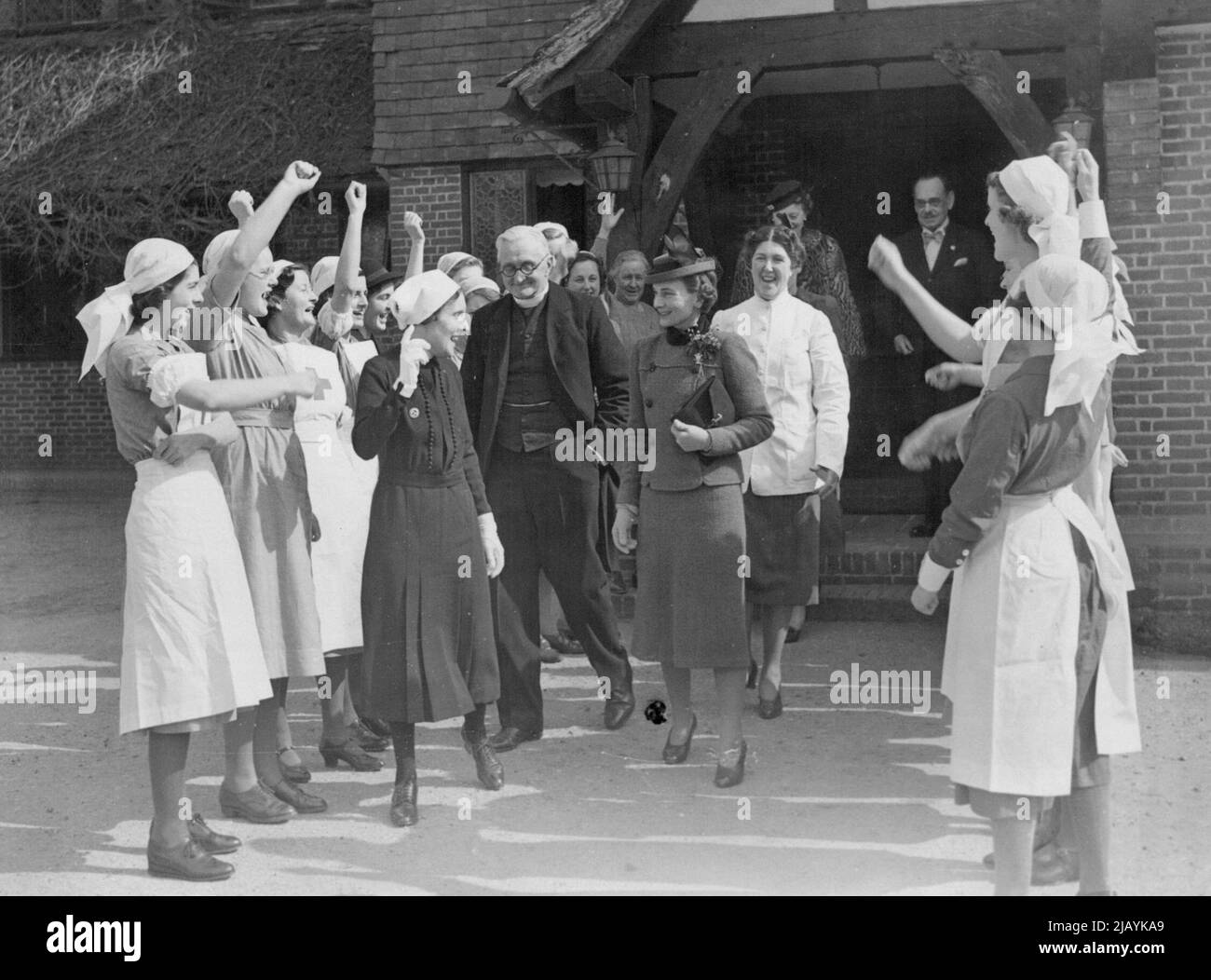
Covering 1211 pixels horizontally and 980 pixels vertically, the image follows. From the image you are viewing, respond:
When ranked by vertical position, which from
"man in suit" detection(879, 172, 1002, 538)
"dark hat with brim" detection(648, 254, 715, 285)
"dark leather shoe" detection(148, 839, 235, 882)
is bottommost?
"dark leather shoe" detection(148, 839, 235, 882)

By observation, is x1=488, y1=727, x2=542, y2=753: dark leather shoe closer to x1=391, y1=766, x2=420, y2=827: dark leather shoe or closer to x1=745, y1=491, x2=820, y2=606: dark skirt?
x1=391, y1=766, x2=420, y2=827: dark leather shoe

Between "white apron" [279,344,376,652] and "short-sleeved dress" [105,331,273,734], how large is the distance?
3.29 ft

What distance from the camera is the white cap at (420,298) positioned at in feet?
16.1

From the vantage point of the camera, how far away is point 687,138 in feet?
26.5

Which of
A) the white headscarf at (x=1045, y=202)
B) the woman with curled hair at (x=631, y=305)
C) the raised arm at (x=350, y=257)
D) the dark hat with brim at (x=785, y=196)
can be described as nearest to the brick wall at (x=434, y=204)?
the dark hat with brim at (x=785, y=196)

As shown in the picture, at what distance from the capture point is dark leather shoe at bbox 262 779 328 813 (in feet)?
16.6

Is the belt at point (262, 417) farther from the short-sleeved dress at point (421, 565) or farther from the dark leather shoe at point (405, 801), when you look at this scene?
the dark leather shoe at point (405, 801)

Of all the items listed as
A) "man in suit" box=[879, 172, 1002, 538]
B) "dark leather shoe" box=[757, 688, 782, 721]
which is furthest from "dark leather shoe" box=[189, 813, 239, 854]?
"man in suit" box=[879, 172, 1002, 538]

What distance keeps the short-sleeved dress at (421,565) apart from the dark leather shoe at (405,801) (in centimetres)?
21

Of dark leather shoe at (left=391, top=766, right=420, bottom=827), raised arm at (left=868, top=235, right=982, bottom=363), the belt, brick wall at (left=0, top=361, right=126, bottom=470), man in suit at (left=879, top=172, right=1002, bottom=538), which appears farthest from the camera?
brick wall at (left=0, top=361, right=126, bottom=470)

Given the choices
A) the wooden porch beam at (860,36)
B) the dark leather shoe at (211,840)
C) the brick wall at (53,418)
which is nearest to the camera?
the dark leather shoe at (211,840)

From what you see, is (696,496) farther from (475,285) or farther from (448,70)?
(448,70)

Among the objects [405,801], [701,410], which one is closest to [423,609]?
[405,801]
